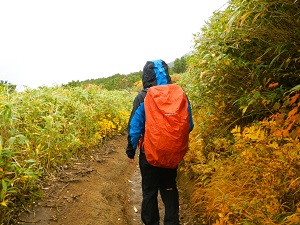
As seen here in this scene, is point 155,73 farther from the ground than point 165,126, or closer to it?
farther from the ground

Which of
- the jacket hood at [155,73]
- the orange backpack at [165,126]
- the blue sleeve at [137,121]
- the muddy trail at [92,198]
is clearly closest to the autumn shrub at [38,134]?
the muddy trail at [92,198]

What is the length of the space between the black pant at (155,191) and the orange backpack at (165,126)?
0.93 feet

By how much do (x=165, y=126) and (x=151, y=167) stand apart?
0.67 meters

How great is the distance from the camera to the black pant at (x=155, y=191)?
11.0ft

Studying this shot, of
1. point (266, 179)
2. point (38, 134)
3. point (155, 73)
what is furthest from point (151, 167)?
point (38, 134)

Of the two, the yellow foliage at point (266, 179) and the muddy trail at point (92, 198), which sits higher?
the yellow foliage at point (266, 179)

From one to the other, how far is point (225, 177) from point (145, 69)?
171 centimetres

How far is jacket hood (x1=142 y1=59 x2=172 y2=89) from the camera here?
336 centimetres

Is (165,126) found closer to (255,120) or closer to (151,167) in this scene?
(151,167)

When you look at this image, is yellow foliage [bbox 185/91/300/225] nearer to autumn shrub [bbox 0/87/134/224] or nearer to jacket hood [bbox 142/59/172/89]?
jacket hood [bbox 142/59/172/89]

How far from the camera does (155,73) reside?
337 cm

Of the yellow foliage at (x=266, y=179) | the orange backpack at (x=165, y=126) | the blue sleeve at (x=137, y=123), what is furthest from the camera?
the blue sleeve at (x=137, y=123)

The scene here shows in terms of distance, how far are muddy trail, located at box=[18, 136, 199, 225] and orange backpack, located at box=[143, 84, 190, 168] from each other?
123 centimetres

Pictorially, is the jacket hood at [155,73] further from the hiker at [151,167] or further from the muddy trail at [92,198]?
the muddy trail at [92,198]
